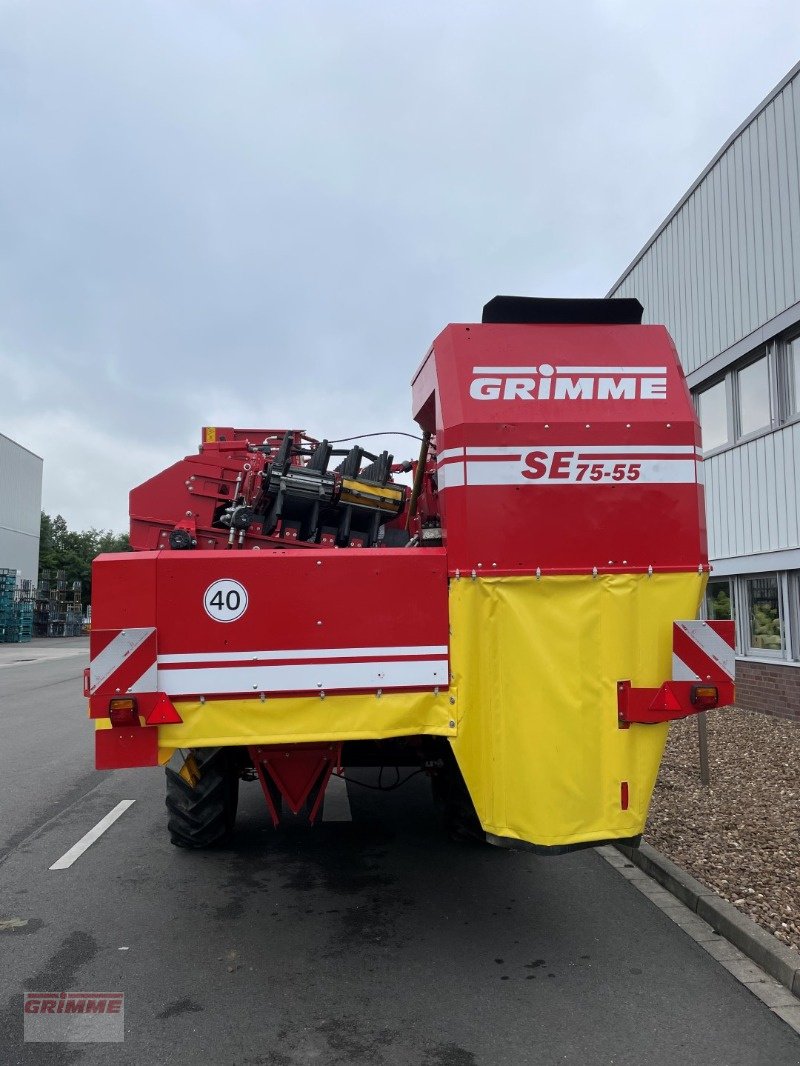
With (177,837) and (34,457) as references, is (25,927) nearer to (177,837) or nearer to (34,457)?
(177,837)

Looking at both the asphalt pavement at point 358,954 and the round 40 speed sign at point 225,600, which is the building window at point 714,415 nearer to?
the asphalt pavement at point 358,954

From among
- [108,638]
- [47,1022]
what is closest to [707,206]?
[108,638]

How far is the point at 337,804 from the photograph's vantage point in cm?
714

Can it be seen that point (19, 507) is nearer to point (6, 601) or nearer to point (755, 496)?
point (6, 601)

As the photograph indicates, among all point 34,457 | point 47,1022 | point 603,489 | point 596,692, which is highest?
point 34,457

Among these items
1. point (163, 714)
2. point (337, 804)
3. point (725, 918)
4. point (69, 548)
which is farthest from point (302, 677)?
point (69, 548)

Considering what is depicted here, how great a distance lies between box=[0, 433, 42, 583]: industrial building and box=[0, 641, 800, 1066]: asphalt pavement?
4149cm

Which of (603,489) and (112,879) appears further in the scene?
(112,879)

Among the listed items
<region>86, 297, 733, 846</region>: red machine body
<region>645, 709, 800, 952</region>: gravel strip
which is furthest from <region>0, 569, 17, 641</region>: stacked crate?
<region>86, 297, 733, 846</region>: red machine body

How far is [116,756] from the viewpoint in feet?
12.1

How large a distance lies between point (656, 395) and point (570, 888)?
3094 millimetres

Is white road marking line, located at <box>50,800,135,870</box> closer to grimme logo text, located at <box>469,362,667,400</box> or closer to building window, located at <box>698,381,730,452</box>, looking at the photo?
grimme logo text, located at <box>469,362,667,400</box>

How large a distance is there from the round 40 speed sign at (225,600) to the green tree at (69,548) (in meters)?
58.7

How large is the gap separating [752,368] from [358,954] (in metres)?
9.89
